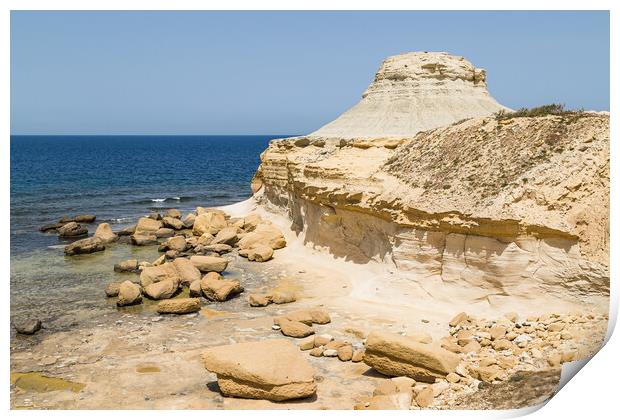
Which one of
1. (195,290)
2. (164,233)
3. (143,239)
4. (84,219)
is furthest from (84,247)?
(84,219)

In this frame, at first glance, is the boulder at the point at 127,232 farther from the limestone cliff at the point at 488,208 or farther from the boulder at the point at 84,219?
the limestone cliff at the point at 488,208

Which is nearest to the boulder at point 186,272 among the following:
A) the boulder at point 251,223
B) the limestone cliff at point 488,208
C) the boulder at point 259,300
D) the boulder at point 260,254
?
the boulder at point 259,300

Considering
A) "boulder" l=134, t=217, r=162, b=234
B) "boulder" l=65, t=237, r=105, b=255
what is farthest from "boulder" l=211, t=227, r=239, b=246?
"boulder" l=65, t=237, r=105, b=255

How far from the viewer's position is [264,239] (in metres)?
26.5

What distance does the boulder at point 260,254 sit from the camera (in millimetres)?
24516

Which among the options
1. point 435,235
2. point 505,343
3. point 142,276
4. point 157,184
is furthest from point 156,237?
point 157,184

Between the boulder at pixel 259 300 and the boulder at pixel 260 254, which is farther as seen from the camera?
the boulder at pixel 260 254

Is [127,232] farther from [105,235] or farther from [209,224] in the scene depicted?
[209,224]

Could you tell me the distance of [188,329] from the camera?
1662 cm

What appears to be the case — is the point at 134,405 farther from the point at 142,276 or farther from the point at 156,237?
the point at 156,237

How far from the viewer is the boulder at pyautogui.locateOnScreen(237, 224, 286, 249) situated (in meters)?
26.3

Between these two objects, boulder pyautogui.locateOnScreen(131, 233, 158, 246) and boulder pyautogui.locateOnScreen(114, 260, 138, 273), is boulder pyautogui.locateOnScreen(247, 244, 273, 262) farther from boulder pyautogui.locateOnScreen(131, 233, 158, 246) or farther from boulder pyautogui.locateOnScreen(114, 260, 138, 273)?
boulder pyautogui.locateOnScreen(131, 233, 158, 246)

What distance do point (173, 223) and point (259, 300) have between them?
15270 millimetres

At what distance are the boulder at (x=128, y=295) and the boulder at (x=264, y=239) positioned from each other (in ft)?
25.0
